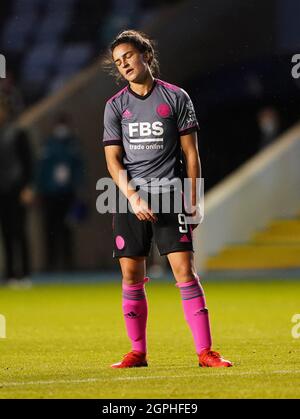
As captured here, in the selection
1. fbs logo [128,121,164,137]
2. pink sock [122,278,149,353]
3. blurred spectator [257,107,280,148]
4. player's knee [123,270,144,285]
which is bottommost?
pink sock [122,278,149,353]

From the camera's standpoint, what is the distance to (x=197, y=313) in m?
7.79

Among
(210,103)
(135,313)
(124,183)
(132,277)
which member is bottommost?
(135,313)

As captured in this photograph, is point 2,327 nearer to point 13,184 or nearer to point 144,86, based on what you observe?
point 144,86

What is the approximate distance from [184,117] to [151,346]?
2.05m

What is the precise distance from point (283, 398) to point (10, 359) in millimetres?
2546

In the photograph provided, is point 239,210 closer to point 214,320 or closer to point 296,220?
point 296,220

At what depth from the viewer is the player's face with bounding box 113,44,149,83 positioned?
25.5 feet

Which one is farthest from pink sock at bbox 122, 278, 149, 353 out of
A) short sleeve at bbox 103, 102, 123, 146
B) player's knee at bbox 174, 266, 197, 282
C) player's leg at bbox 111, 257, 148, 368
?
short sleeve at bbox 103, 102, 123, 146

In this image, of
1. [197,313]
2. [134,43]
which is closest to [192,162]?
[134,43]

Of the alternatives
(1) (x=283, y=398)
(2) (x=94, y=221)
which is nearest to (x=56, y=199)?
(2) (x=94, y=221)

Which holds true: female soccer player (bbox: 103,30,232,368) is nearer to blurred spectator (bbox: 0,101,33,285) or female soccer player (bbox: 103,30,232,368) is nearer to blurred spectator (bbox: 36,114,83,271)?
blurred spectator (bbox: 0,101,33,285)

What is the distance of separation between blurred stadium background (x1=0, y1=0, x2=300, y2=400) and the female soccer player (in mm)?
9543

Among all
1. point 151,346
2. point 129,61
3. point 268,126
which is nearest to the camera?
point 129,61

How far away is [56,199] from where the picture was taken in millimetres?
18172
